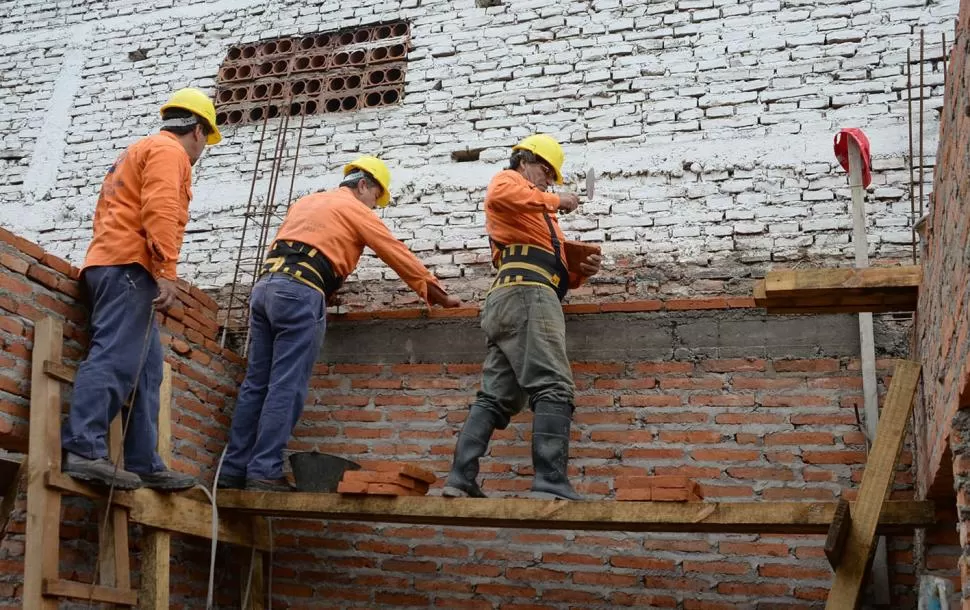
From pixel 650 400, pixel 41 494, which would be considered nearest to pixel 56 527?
pixel 41 494

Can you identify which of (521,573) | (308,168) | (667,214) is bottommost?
(521,573)

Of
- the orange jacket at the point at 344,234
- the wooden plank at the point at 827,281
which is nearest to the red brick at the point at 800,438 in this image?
the wooden plank at the point at 827,281

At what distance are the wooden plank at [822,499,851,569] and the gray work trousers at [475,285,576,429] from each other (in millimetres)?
1318

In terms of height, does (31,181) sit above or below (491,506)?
above

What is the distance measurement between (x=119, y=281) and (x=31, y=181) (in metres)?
3.47

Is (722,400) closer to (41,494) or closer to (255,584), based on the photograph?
(255,584)

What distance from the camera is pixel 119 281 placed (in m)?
4.55

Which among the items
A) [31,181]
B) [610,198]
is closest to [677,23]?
[610,198]

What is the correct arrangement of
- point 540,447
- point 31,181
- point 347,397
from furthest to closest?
point 31,181
point 347,397
point 540,447

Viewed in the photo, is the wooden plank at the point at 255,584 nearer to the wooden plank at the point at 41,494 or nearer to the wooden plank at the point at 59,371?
the wooden plank at the point at 41,494

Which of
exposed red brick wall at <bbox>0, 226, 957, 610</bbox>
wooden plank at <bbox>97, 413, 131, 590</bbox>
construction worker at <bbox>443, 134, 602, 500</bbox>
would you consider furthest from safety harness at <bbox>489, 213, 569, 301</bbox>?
wooden plank at <bbox>97, 413, 131, 590</bbox>

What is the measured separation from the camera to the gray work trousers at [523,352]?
188 inches

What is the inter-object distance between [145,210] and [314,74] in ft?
9.75

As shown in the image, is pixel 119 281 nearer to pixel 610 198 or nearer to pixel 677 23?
pixel 610 198
